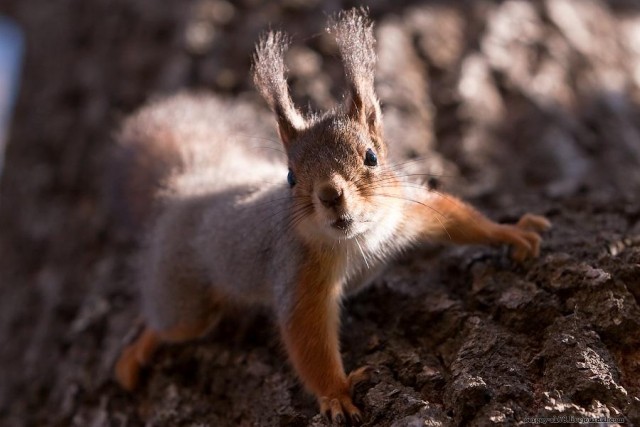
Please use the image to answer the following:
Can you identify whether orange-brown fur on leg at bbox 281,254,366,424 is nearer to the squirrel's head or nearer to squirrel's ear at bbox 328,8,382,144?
the squirrel's head

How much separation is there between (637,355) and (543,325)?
0.26m

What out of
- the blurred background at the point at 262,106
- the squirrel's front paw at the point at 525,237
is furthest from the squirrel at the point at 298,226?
the blurred background at the point at 262,106

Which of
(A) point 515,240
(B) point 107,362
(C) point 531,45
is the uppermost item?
(C) point 531,45

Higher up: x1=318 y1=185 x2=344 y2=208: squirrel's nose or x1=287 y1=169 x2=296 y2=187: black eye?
x1=287 y1=169 x2=296 y2=187: black eye

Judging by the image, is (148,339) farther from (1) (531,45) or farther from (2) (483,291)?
(1) (531,45)

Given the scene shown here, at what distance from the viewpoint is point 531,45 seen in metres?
3.48

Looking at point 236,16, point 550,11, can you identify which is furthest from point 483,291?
point 236,16

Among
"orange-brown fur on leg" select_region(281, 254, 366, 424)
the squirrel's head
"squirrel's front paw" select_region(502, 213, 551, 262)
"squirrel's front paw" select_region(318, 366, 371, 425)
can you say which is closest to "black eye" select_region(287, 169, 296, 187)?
the squirrel's head

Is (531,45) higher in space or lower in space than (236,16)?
lower

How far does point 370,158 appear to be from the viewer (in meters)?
2.32

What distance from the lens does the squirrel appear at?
7.32 ft

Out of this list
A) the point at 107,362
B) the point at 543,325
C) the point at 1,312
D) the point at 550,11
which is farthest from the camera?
the point at 550,11

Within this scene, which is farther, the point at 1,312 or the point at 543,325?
the point at 1,312

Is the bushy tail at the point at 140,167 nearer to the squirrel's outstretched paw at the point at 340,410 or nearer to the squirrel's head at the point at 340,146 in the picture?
the squirrel's head at the point at 340,146
